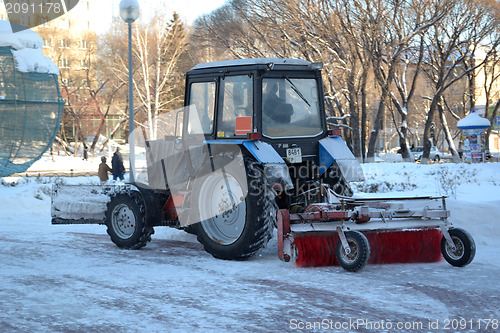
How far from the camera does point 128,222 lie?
9.55 metres

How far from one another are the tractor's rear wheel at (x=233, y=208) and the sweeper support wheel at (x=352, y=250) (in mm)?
1054

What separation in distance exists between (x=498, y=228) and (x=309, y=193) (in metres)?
3.22

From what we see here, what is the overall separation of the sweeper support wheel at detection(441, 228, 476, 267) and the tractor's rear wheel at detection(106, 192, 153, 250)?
13.6ft

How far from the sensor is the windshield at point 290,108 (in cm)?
852

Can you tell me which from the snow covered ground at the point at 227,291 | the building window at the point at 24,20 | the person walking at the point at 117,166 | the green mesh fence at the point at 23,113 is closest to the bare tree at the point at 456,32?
the person walking at the point at 117,166

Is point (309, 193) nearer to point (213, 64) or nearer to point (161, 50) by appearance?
point (213, 64)

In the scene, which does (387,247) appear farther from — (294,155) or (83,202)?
(83,202)

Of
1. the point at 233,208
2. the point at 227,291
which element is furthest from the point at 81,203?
the point at 227,291

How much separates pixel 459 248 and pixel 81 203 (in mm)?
5692

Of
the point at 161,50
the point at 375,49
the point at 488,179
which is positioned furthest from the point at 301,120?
the point at 161,50

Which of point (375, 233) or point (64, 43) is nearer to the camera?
point (375, 233)

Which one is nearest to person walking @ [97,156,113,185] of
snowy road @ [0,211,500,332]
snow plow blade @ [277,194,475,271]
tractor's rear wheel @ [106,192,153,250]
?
tractor's rear wheel @ [106,192,153,250]

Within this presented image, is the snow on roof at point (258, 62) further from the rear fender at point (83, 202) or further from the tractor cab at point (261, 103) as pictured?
the rear fender at point (83, 202)

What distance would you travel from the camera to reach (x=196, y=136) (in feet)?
29.7
